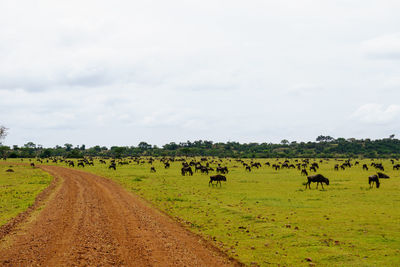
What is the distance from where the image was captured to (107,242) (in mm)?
13367

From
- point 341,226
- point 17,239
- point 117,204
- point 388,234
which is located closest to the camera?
point 17,239

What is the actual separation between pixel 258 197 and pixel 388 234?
13.0 m

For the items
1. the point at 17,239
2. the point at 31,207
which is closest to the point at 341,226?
the point at 17,239

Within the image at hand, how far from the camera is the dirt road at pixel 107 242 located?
1120cm

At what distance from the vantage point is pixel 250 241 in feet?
46.2

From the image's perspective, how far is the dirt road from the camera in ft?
36.7

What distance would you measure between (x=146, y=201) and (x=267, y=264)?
1563 centimetres

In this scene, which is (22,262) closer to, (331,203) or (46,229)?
(46,229)

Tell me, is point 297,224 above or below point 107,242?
below

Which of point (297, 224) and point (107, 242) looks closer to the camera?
point (107, 242)

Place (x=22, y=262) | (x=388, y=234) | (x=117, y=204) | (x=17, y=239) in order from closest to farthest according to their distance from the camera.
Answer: (x=22, y=262), (x=17, y=239), (x=388, y=234), (x=117, y=204)

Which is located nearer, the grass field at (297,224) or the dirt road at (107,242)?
the dirt road at (107,242)

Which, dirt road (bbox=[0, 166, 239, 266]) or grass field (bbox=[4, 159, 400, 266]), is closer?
dirt road (bbox=[0, 166, 239, 266])

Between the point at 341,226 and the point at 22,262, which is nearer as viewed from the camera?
the point at 22,262
